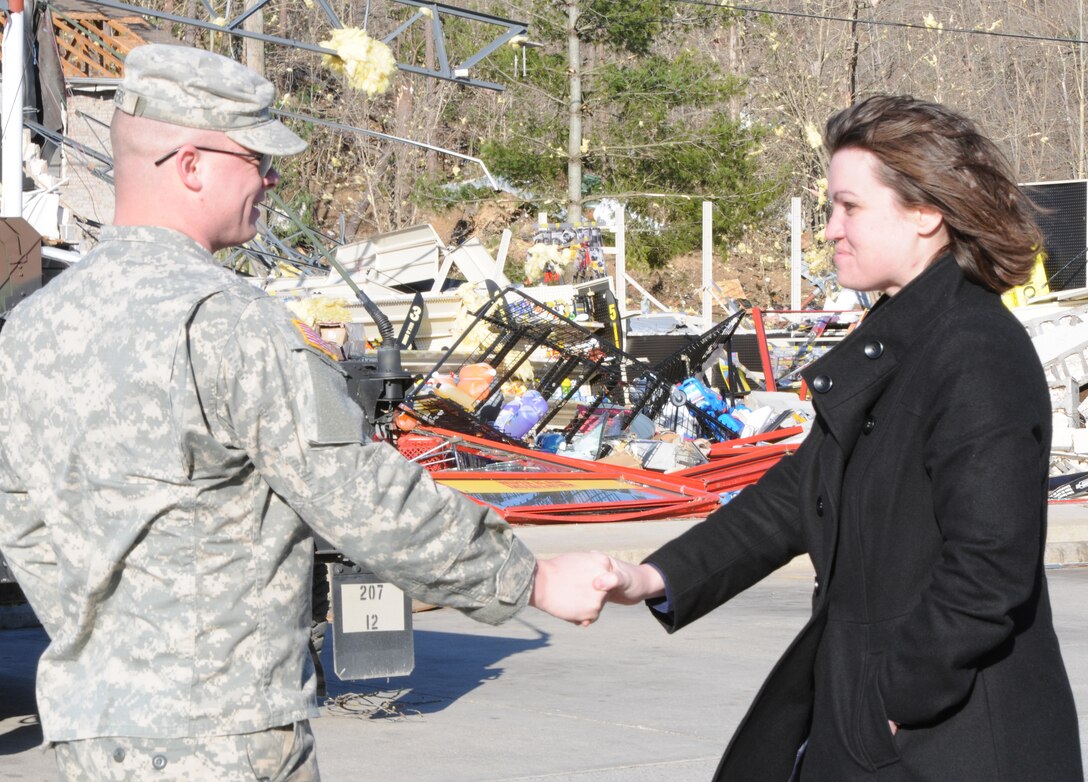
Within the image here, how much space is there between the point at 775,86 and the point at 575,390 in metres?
30.8

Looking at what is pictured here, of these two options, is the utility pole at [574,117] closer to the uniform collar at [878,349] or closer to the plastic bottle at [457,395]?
the plastic bottle at [457,395]

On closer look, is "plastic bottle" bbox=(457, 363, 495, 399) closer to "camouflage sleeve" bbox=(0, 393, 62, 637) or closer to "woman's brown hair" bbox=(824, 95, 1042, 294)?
"woman's brown hair" bbox=(824, 95, 1042, 294)

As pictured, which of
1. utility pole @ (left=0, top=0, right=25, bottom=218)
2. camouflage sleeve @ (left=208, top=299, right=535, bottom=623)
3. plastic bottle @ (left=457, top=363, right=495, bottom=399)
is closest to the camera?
camouflage sleeve @ (left=208, top=299, right=535, bottom=623)

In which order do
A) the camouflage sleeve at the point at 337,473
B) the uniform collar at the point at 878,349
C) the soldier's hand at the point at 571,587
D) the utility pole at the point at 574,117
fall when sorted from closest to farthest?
the camouflage sleeve at the point at 337,473 < the uniform collar at the point at 878,349 < the soldier's hand at the point at 571,587 < the utility pole at the point at 574,117

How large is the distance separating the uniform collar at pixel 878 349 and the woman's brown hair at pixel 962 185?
57 millimetres

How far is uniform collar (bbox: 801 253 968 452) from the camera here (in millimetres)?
2516

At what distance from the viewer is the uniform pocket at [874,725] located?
2363mm

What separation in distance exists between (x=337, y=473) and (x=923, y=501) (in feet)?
3.17

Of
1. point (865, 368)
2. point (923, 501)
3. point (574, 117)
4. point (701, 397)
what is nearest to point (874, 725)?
point (923, 501)

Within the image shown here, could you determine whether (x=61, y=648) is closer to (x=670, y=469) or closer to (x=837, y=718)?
(x=837, y=718)

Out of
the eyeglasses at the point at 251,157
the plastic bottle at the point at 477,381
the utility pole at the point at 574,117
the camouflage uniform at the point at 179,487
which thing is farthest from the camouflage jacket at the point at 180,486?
the utility pole at the point at 574,117

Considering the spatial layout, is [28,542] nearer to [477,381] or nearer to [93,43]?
[477,381]

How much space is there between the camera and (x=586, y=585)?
8.98ft

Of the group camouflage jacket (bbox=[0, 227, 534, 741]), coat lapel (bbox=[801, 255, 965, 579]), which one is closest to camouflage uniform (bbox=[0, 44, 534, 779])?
camouflage jacket (bbox=[0, 227, 534, 741])
